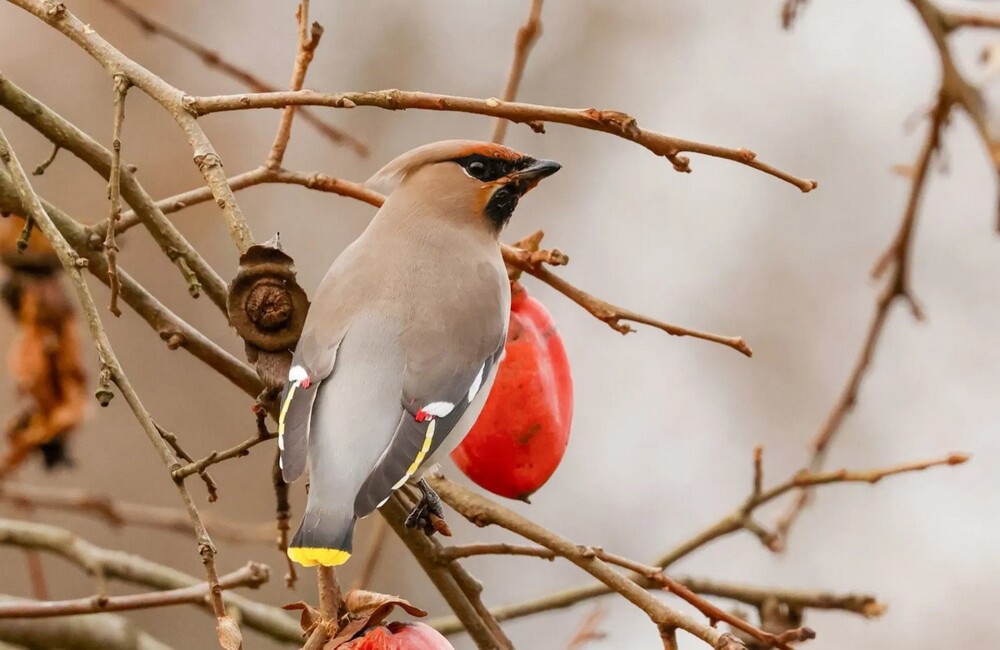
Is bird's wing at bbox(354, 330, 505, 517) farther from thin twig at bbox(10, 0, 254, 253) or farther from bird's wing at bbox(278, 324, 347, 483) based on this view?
thin twig at bbox(10, 0, 254, 253)

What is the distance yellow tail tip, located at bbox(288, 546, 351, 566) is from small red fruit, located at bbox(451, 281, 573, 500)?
20.3 inches

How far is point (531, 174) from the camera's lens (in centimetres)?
206

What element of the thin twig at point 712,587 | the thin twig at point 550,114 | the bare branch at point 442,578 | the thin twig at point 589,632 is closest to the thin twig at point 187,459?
the bare branch at point 442,578

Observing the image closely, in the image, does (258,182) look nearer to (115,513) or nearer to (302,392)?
(302,392)

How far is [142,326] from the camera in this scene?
5676 mm

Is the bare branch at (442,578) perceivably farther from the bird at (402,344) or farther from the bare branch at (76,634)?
the bare branch at (76,634)

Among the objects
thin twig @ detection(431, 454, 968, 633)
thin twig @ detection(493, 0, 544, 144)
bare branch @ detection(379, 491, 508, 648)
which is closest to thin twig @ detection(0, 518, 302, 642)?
thin twig @ detection(431, 454, 968, 633)

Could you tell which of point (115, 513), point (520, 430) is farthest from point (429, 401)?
point (115, 513)

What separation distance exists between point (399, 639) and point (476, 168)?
89 centimetres

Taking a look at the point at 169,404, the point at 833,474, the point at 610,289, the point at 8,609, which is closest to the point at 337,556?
the point at 8,609

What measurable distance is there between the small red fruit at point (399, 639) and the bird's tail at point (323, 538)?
81 mm

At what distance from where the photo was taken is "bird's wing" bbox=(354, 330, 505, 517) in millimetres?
1566

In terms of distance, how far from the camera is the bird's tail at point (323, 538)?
1.36 metres

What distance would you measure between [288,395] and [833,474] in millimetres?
779
